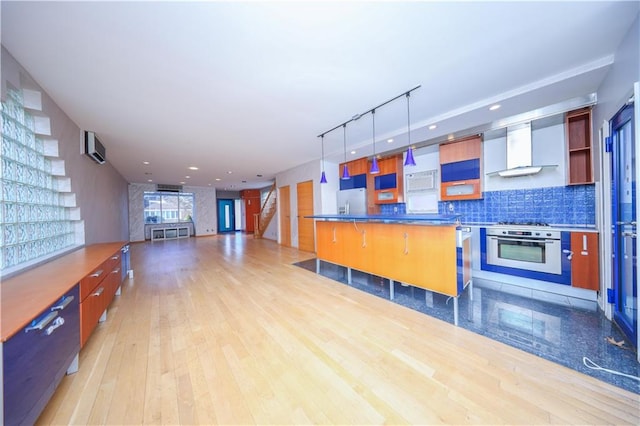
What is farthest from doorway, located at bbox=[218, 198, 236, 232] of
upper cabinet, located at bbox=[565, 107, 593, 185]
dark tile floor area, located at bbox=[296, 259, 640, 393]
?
upper cabinet, located at bbox=[565, 107, 593, 185]

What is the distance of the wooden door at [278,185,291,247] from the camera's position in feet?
24.9

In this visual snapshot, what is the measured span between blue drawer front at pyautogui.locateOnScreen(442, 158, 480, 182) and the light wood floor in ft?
9.40

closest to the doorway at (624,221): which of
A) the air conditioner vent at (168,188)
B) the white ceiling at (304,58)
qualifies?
the white ceiling at (304,58)

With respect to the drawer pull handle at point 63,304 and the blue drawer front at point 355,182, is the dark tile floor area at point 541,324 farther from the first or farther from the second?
the drawer pull handle at point 63,304

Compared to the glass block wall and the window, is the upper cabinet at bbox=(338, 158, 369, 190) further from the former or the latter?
the window

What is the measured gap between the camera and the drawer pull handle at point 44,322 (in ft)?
3.89

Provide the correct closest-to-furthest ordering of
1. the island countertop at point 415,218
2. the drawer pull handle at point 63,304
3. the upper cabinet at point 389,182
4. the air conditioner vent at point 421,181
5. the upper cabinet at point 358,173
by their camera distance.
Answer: the drawer pull handle at point 63,304, the island countertop at point 415,218, the air conditioner vent at point 421,181, the upper cabinet at point 389,182, the upper cabinet at point 358,173

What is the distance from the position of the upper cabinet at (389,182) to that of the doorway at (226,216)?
10335 mm

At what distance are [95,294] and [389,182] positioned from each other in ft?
17.2

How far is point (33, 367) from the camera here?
3.91 ft

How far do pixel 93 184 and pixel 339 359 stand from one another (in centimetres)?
521

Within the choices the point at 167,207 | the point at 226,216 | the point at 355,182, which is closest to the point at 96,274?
the point at 355,182

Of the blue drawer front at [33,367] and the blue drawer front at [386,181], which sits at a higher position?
the blue drawer front at [386,181]

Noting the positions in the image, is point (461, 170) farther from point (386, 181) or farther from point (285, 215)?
point (285, 215)
